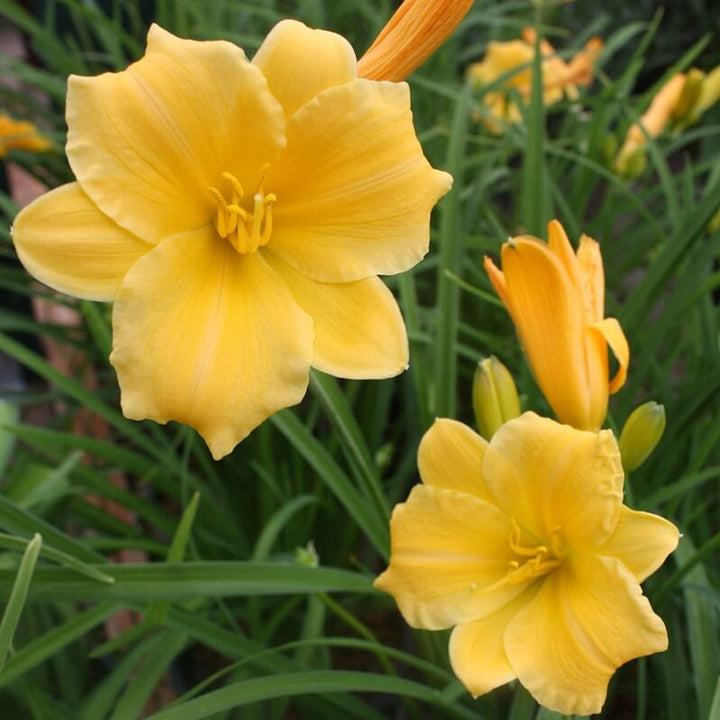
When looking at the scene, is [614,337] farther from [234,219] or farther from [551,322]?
[234,219]

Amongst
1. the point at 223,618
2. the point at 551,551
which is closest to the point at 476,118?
the point at 223,618

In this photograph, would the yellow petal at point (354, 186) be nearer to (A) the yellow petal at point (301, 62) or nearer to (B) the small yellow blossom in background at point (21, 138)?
(A) the yellow petal at point (301, 62)

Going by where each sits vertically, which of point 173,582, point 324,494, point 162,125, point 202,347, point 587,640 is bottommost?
point 324,494

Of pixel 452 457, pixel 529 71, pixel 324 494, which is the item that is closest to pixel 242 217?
pixel 452 457

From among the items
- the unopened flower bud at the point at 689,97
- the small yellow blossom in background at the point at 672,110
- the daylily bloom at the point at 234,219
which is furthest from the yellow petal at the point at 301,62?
the unopened flower bud at the point at 689,97

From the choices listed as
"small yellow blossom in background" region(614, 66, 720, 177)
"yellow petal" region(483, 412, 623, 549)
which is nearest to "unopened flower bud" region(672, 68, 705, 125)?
"small yellow blossom in background" region(614, 66, 720, 177)
